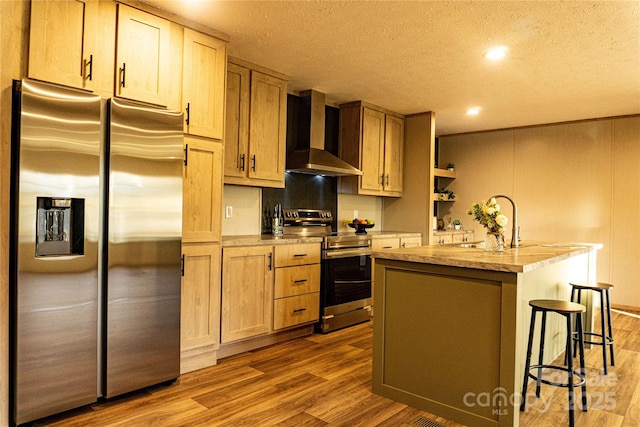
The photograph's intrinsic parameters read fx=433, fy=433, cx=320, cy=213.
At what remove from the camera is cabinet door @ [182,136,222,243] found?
2930 millimetres

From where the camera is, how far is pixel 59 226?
7.57 ft

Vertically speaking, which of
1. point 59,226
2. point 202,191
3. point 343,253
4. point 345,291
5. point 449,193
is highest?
point 449,193

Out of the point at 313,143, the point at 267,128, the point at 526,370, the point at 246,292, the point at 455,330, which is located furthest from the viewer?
the point at 313,143

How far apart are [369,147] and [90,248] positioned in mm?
3390

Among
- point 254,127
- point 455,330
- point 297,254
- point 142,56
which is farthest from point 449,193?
point 142,56

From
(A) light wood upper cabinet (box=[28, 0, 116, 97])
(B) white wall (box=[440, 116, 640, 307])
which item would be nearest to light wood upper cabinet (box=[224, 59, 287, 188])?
(A) light wood upper cabinet (box=[28, 0, 116, 97])

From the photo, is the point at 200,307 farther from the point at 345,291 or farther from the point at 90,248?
the point at 345,291

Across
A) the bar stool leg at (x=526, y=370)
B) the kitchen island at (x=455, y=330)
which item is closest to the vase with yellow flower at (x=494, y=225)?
the kitchen island at (x=455, y=330)

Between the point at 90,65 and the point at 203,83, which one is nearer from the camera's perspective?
the point at 90,65

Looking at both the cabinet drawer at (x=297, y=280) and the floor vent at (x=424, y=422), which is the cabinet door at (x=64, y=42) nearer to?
the cabinet drawer at (x=297, y=280)

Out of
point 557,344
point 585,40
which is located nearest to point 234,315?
point 557,344

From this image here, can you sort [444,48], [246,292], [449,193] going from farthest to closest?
[449,193] < [246,292] < [444,48]

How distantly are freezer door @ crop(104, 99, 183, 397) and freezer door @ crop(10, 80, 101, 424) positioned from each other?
0.33 ft

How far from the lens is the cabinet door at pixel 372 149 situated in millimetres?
4992
